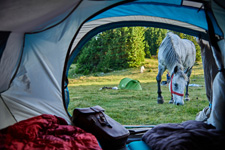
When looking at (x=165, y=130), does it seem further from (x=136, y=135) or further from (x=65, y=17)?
(x=65, y=17)

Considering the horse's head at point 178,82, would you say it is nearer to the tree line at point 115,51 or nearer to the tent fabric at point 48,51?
the tent fabric at point 48,51

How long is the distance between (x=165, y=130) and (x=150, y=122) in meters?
1.98

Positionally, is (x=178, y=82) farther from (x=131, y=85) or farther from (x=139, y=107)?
(x=131, y=85)

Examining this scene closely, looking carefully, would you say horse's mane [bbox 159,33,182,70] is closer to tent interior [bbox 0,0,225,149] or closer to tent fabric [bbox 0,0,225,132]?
tent interior [bbox 0,0,225,149]

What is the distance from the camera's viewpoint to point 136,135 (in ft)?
8.82

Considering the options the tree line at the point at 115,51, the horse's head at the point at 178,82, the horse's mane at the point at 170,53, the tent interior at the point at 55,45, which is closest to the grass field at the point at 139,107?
the horse's head at the point at 178,82

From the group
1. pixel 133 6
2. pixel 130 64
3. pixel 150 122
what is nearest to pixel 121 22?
pixel 133 6

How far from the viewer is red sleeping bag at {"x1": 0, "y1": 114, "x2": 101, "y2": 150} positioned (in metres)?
1.61

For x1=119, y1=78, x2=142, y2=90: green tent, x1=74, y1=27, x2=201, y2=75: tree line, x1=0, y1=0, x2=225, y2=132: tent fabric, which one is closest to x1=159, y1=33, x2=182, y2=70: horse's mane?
x1=0, y1=0, x2=225, y2=132: tent fabric

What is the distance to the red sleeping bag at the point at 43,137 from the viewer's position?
1610mm

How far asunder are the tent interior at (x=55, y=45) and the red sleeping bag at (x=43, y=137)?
1.72ft

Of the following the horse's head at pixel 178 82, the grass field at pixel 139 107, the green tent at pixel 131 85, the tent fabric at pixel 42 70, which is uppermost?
the tent fabric at pixel 42 70

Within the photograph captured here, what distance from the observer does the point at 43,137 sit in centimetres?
181

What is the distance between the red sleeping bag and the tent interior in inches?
20.7
